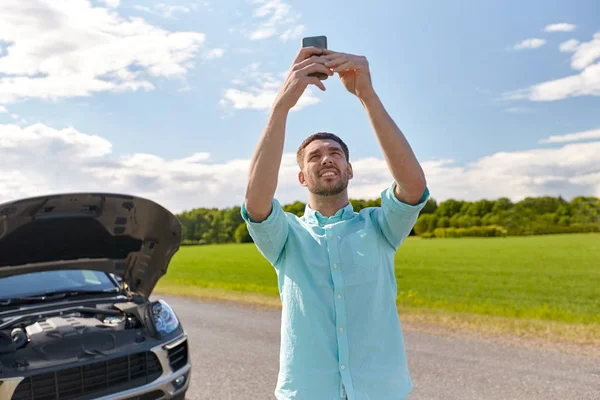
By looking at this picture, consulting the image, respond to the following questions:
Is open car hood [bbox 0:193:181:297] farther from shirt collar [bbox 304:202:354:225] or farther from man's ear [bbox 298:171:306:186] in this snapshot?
shirt collar [bbox 304:202:354:225]

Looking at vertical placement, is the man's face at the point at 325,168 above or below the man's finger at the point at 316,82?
below

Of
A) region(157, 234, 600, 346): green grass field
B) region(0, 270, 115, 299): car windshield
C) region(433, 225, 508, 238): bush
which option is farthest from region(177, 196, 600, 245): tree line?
region(0, 270, 115, 299): car windshield

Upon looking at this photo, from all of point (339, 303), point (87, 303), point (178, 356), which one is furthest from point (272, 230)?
point (87, 303)

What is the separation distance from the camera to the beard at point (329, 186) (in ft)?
6.94

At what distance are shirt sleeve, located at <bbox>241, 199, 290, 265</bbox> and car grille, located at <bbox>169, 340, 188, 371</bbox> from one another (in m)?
2.90

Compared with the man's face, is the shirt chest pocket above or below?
below

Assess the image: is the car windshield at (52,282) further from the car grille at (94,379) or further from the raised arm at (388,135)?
the raised arm at (388,135)

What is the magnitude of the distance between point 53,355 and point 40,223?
1086 millimetres

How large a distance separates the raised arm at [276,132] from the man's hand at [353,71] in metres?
0.03

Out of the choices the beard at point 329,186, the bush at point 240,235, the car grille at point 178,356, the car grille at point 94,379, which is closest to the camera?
the beard at point 329,186

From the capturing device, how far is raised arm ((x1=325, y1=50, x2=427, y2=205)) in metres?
1.99

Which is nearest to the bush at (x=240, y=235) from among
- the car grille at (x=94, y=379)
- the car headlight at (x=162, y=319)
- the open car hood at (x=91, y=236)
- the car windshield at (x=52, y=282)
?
the car windshield at (x=52, y=282)

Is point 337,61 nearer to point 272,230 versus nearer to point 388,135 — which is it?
point 388,135

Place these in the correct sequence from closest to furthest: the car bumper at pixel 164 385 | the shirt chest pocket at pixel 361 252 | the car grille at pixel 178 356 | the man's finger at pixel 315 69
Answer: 1. the man's finger at pixel 315 69
2. the shirt chest pocket at pixel 361 252
3. the car bumper at pixel 164 385
4. the car grille at pixel 178 356
